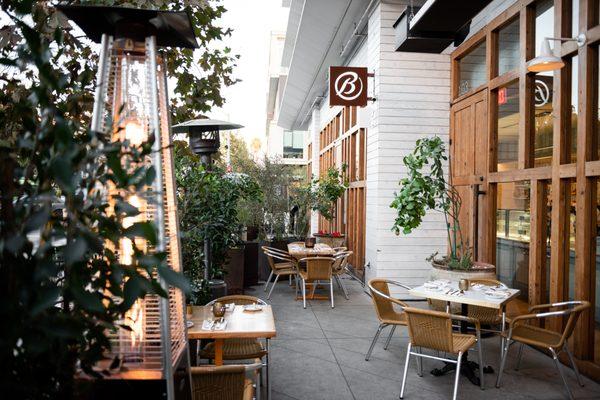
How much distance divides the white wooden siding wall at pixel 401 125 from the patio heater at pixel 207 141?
3133 mm

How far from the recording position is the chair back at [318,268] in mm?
7551

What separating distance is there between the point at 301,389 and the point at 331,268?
3.44 meters

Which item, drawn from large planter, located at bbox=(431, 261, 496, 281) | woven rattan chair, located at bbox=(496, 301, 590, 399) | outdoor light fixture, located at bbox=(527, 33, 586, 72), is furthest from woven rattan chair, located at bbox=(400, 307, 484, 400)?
outdoor light fixture, located at bbox=(527, 33, 586, 72)

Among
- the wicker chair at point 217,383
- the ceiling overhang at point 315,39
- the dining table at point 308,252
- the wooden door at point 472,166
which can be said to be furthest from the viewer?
the ceiling overhang at point 315,39

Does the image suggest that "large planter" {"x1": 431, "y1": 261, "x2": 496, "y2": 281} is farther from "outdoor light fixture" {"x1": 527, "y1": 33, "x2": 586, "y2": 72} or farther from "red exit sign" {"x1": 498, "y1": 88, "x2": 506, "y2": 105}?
"outdoor light fixture" {"x1": 527, "y1": 33, "x2": 586, "y2": 72}

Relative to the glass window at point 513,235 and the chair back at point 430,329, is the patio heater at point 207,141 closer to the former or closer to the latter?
the chair back at point 430,329

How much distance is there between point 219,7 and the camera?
15.4 ft

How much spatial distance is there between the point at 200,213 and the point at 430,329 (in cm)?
299

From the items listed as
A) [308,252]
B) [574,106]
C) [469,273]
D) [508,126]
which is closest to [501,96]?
[508,126]

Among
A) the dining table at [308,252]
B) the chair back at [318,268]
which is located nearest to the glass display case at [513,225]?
the chair back at [318,268]

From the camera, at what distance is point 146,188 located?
1964 mm

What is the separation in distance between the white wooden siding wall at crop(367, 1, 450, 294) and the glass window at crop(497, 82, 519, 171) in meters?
1.53

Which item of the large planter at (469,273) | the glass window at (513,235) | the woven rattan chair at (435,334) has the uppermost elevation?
the glass window at (513,235)

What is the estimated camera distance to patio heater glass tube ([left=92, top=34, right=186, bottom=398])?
203cm
